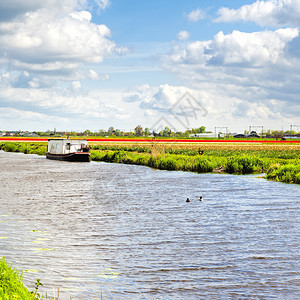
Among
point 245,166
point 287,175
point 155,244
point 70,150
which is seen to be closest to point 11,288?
point 155,244

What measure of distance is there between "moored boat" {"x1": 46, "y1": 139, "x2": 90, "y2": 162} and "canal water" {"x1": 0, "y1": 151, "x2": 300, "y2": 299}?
35.0 meters

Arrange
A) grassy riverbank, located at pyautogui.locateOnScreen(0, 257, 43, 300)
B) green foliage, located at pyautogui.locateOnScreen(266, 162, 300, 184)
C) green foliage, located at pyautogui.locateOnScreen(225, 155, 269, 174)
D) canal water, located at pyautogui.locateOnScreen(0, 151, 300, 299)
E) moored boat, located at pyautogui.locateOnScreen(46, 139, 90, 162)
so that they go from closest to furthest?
grassy riverbank, located at pyautogui.locateOnScreen(0, 257, 43, 300) < canal water, located at pyautogui.locateOnScreen(0, 151, 300, 299) < green foliage, located at pyautogui.locateOnScreen(266, 162, 300, 184) < green foliage, located at pyautogui.locateOnScreen(225, 155, 269, 174) < moored boat, located at pyautogui.locateOnScreen(46, 139, 90, 162)

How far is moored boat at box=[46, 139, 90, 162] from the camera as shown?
59.8m

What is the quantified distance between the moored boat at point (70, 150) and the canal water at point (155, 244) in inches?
1380

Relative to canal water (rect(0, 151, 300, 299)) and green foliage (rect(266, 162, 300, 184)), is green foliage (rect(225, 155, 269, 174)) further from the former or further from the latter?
canal water (rect(0, 151, 300, 299))

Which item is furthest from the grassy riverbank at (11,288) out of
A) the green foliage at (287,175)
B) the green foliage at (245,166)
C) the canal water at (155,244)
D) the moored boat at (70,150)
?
the moored boat at (70,150)

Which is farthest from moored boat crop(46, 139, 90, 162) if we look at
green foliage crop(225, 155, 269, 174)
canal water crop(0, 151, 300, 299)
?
canal water crop(0, 151, 300, 299)

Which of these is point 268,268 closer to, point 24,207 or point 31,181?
point 24,207

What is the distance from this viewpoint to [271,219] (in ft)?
55.5

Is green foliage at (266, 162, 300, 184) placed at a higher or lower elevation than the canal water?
higher

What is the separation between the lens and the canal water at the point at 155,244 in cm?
927

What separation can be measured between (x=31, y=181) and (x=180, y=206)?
660 inches

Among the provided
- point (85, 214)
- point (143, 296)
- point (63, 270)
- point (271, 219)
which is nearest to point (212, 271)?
point (143, 296)

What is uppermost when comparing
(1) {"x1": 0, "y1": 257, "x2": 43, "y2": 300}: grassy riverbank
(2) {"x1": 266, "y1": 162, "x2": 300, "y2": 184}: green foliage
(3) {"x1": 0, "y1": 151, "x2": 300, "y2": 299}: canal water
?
(2) {"x1": 266, "y1": 162, "x2": 300, "y2": 184}: green foliage
